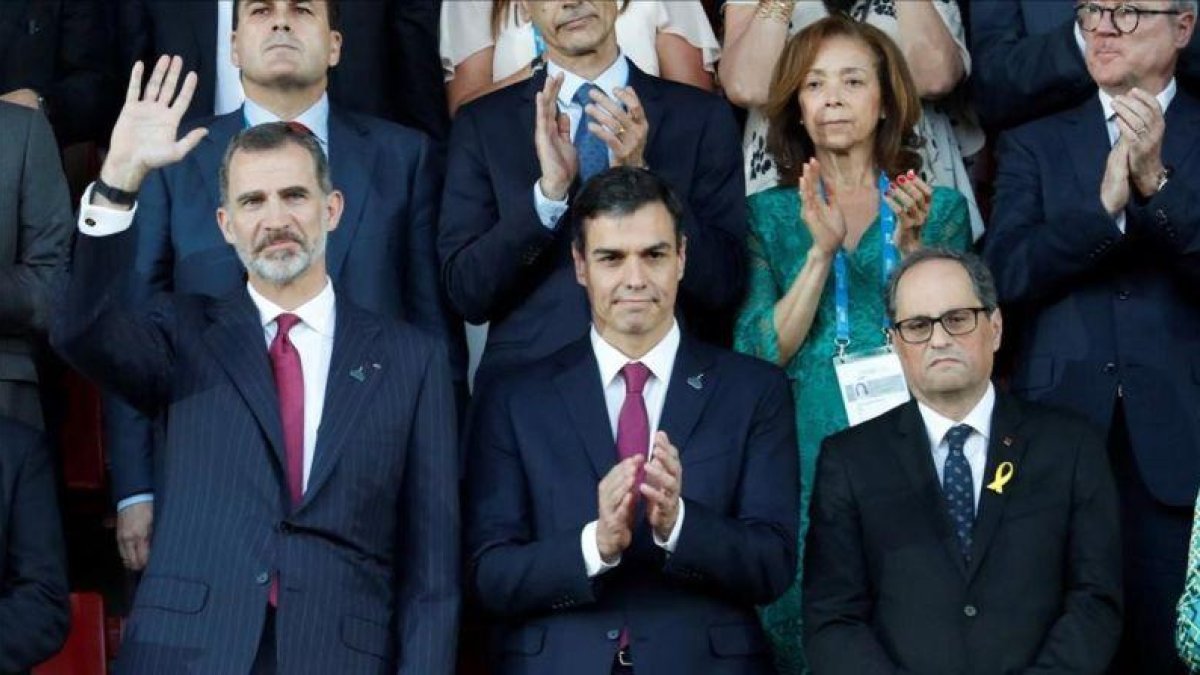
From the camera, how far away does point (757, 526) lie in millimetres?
5457

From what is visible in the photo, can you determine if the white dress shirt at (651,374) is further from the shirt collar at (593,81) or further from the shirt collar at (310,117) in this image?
the shirt collar at (310,117)

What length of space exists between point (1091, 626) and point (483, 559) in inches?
50.9

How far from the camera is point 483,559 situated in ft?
17.9

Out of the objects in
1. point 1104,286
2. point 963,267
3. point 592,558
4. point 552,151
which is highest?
point 552,151

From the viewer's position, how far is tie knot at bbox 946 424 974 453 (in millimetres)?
5535

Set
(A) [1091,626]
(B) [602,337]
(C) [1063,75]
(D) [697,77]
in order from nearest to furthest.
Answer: (A) [1091,626], (B) [602,337], (C) [1063,75], (D) [697,77]

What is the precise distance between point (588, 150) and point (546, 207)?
366mm

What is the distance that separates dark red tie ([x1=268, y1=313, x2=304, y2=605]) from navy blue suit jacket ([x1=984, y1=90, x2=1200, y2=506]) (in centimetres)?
179

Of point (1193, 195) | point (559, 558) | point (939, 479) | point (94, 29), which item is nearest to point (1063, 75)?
point (1193, 195)

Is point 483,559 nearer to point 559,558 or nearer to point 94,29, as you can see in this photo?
point 559,558

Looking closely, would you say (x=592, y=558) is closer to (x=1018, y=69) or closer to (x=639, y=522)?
(x=639, y=522)

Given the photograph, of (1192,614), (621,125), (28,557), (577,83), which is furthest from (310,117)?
(1192,614)

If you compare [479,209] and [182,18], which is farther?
[182,18]

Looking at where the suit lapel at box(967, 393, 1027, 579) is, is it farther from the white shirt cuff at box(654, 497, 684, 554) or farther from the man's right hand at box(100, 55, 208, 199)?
the man's right hand at box(100, 55, 208, 199)
